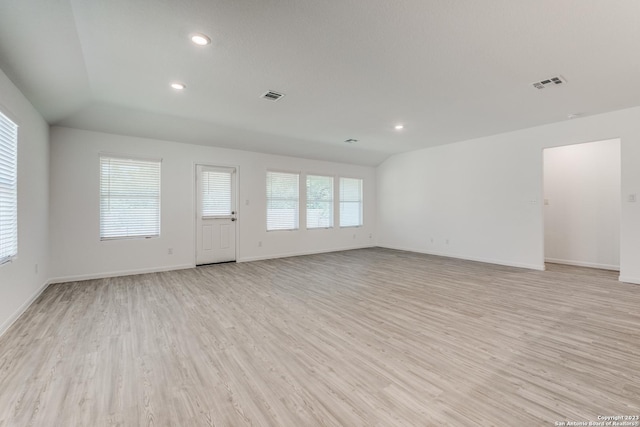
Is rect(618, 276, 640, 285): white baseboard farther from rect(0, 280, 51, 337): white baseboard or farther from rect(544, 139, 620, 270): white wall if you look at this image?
rect(0, 280, 51, 337): white baseboard

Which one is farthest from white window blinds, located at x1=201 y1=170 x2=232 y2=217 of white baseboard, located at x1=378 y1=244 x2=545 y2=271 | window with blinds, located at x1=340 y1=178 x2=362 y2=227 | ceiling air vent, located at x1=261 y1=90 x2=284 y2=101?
white baseboard, located at x1=378 y1=244 x2=545 y2=271

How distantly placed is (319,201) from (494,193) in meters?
4.08

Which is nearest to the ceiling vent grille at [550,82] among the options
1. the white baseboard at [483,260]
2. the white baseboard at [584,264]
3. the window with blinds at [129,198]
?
the white baseboard at [483,260]

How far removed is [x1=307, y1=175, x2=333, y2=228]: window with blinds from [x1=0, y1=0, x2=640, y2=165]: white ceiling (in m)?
2.73

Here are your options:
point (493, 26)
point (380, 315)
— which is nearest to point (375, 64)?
point (493, 26)

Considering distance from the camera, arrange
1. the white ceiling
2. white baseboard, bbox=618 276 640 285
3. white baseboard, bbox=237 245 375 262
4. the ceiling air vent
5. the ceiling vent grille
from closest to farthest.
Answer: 1. the white ceiling
2. the ceiling vent grille
3. the ceiling air vent
4. white baseboard, bbox=618 276 640 285
5. white baseboard, bbox=237 245 375 262

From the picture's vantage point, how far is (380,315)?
3.18 m

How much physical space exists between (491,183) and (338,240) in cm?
397

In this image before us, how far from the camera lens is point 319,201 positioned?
7.74 metres

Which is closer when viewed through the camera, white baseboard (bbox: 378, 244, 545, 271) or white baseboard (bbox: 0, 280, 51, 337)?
white baseboard (bbox: 0, 280, 51, 337)

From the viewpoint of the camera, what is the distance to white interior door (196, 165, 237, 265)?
19.4 ft

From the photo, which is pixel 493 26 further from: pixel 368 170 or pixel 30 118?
pixel 368 170

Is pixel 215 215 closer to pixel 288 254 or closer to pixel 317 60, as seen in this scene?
pixel 288 254

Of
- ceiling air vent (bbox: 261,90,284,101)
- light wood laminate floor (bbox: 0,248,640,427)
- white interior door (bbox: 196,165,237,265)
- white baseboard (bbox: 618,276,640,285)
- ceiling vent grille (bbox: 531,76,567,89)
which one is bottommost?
light wood laminate floor (bbox: 0,248,640,427)
